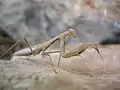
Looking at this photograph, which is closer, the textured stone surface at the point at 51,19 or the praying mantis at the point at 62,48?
the praying mantis at the point at 62,48

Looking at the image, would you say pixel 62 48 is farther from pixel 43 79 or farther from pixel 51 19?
pixel 51 19

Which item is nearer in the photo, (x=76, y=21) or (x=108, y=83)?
(x=108, y=83)

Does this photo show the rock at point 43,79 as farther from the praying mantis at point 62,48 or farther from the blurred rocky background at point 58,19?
the blurred rocky background at point 58,19

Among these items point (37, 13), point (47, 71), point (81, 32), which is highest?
point (47, 71)

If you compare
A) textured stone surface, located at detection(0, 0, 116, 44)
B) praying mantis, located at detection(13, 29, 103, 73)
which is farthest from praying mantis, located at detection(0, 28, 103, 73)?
textured stone surface, located at detection(0, 0, 116, 44)

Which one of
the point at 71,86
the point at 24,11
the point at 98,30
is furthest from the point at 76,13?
the point at 71,86

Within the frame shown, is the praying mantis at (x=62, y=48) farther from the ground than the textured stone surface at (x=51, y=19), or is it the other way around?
the praying mantis at (x=62, y=48)

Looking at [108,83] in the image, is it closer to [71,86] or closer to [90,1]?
[71,86]

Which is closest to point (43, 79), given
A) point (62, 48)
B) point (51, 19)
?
point (62, 48)

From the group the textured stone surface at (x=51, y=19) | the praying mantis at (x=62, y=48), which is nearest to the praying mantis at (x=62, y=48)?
the praying mantis at (x=62, y=48)
